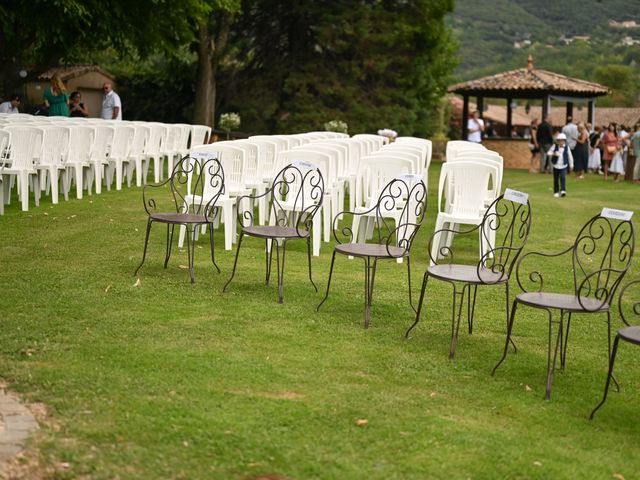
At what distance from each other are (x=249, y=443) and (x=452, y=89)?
3254cm

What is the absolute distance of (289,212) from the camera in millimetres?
11203

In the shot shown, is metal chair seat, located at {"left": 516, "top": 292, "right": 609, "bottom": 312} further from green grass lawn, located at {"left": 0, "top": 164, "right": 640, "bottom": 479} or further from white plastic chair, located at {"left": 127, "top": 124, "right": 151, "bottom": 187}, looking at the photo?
white plastic chair, located at {"left": 127, "top": 124, "right": 151, "bottom": 187}

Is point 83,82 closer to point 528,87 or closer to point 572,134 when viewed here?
point 528,87

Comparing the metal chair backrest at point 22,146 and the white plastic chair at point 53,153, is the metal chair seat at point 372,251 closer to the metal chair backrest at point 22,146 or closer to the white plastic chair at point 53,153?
the metal chair backrest at point 22,146

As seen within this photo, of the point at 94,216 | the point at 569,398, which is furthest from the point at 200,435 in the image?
the point at 94,216

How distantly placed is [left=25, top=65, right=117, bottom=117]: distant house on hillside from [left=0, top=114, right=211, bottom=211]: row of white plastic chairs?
63.1ft

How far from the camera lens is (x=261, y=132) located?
3362 centimetres

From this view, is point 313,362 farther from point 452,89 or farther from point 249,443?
point 452,89

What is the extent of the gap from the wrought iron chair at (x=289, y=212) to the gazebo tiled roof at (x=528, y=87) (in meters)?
23.4

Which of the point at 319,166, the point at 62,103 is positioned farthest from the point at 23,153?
the point at 62,103

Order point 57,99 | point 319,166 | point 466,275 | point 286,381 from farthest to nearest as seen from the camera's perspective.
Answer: point 57,99 → point 319,166 → point 466,275 → point 286,381

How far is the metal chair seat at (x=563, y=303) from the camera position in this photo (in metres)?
6.10

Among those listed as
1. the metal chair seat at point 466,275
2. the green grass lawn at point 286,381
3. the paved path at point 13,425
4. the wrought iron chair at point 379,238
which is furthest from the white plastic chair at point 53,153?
the paved path at point 13,425

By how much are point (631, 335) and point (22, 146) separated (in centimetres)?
951
